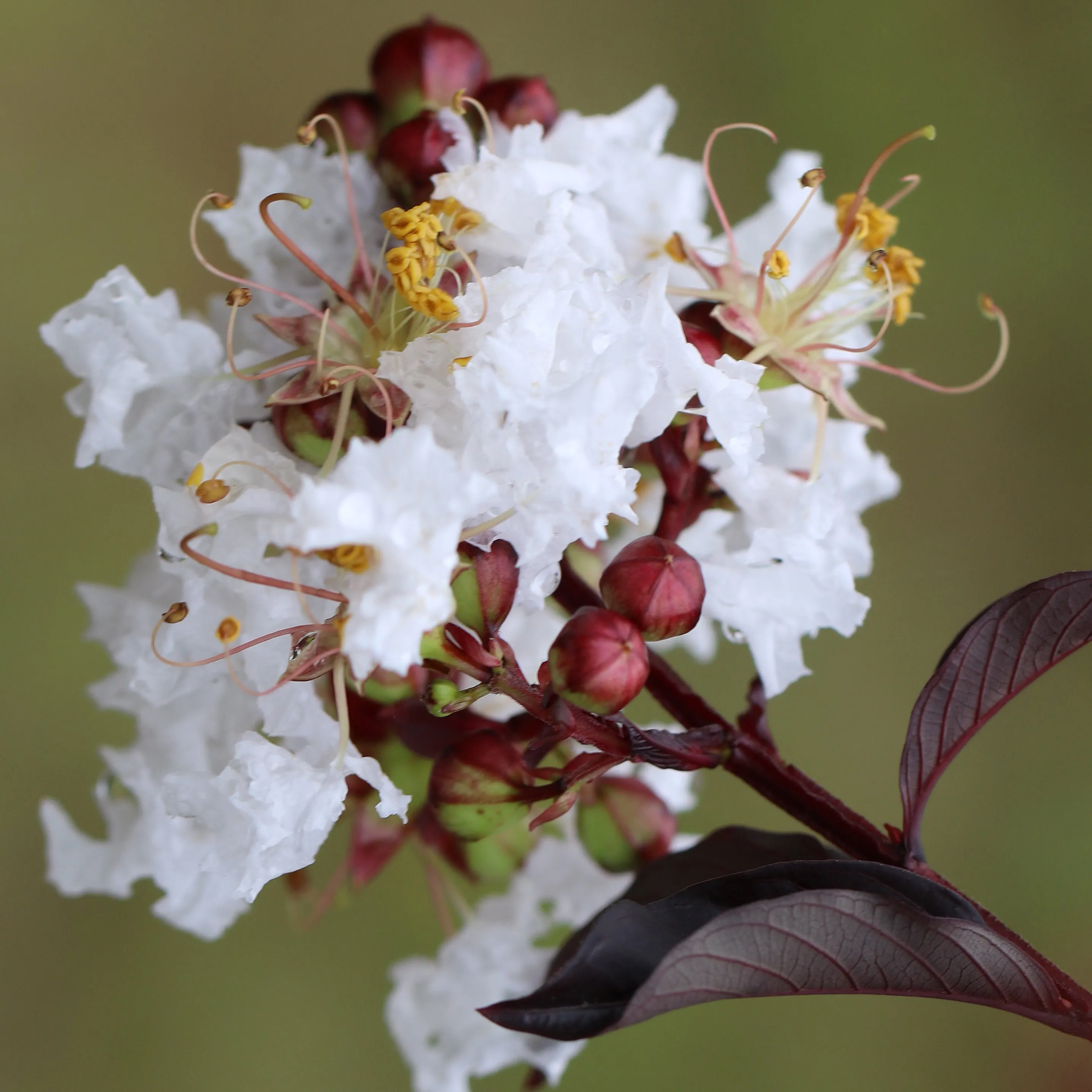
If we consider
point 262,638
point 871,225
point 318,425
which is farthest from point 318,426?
point 871,225

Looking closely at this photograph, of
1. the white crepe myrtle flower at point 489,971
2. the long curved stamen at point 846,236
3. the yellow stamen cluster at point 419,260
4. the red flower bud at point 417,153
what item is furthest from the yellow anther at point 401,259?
the white crepe myrtle flower at point 489,971

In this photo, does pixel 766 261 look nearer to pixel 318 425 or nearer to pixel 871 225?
pixel 871 225

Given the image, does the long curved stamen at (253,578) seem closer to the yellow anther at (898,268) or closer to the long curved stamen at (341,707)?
the long curved stamen at (341,707)

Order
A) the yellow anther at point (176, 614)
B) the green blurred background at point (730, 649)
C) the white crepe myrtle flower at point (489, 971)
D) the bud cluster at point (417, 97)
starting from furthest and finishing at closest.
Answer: the green blurred background at point (730, 649), the white crepe myrtle flower at point (489, 971), the bud cluster at point (417, 97), the yellow anther at point (176, 614)

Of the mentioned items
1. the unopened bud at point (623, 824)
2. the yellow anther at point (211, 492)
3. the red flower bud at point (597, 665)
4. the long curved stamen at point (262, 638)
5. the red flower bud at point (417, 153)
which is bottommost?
the unopened bud at point (623, 824)

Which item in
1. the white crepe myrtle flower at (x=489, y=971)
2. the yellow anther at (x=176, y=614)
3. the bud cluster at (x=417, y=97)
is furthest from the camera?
the white crepe myrtle flower at (x=489, y=971)

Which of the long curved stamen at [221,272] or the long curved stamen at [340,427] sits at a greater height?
the long curved stamen at [221,272]

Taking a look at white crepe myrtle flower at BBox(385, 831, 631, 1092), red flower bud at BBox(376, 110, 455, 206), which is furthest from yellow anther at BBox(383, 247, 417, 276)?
white crepe myrtle flower at BBox(385, 831, 631, 1092)
